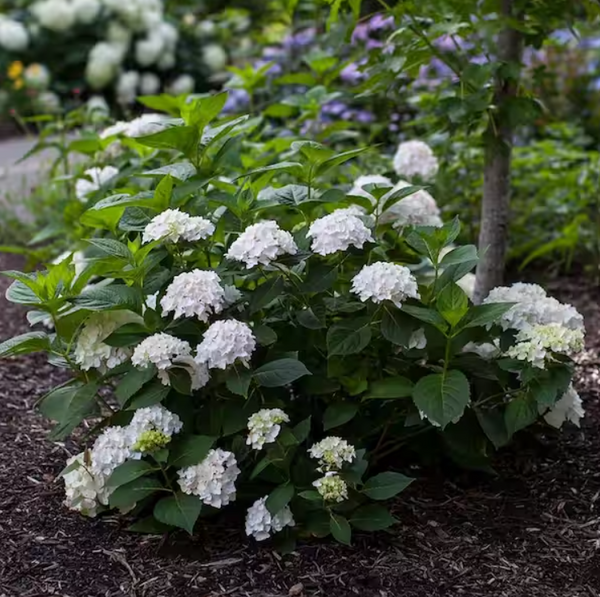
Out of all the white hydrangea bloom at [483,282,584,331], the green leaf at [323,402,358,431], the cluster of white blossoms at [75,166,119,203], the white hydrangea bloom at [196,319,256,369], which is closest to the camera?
the white hydrangea bloom at [196,319,256,369]

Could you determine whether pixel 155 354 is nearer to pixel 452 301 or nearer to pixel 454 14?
pixel 452 301

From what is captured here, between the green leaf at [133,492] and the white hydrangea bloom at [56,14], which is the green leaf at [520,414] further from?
the white hydrangea bloom at [56,14]

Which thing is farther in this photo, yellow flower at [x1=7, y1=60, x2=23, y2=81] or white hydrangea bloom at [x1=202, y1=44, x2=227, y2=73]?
white hydrangea bloom at [x1=202, y1=44, x2=227, y2=73]

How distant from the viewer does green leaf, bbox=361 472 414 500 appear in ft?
6.53

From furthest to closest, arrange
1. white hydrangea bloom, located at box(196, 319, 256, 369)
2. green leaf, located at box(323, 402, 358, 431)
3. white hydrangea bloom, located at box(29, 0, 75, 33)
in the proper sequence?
1. white hydrangea bloom, located at box(29, 0, 75, 33)
2. green leaf, located at box(323, 402, 358, 431)
3. white hydrangea bloom, located at box(196, 319, 256, 369)

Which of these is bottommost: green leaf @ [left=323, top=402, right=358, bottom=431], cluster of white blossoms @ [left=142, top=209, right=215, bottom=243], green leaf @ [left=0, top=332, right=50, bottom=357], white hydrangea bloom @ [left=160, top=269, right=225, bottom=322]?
green leaf @ [left=323, top=402, right=358, bottom=431]

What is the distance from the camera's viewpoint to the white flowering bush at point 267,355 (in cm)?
195

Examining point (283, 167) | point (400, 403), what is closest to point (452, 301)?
point (400, 403)

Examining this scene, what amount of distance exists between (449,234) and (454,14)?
3.29 ft

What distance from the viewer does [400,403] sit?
2.27 metres

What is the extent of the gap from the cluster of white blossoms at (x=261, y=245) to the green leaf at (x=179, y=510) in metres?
0.53

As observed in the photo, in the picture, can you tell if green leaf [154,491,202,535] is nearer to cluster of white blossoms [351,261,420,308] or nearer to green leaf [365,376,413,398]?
green leaf [365,376,413,398]

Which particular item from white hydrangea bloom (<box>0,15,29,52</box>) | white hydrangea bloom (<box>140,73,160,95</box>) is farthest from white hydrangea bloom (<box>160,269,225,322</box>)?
white hydrangea bloom (<box>0,15,29,52</box>)

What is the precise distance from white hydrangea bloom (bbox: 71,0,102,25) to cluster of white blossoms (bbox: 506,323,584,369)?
26.7 feet
